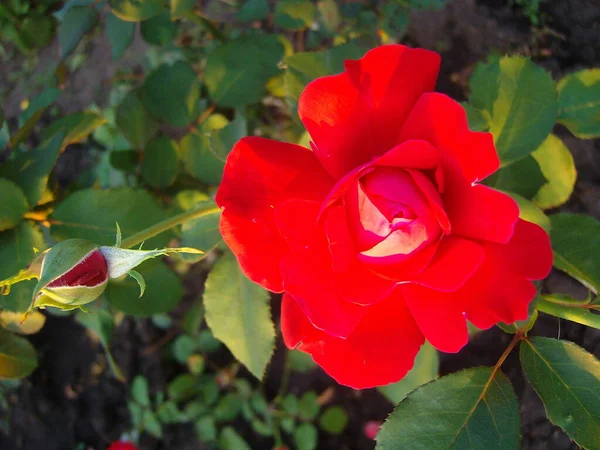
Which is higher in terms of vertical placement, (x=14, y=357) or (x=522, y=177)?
(x=522, y=177)

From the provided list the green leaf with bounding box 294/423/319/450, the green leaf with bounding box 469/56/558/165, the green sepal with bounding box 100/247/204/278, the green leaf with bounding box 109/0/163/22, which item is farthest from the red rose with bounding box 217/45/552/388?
the green leaf with bounding box 294/423/319/450

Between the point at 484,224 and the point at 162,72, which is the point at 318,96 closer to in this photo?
the point at 484,224

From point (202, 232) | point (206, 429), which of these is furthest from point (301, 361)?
point (202, 232)

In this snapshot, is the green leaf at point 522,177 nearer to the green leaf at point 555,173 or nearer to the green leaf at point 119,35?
the green leaf at point 555,173

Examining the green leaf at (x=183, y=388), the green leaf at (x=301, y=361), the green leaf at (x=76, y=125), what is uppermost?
the green leaf at (x=76, y=125)

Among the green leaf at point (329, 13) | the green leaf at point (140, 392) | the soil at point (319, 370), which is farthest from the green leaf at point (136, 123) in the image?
the green leaf at point (140, 392)

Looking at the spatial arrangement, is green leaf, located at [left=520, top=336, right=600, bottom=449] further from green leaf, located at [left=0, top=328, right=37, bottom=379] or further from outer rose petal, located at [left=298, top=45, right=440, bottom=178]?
green leaf, located at [left=0, top=328, right=37, bottom=379]

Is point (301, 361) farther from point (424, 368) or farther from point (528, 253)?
point (528, 253)
